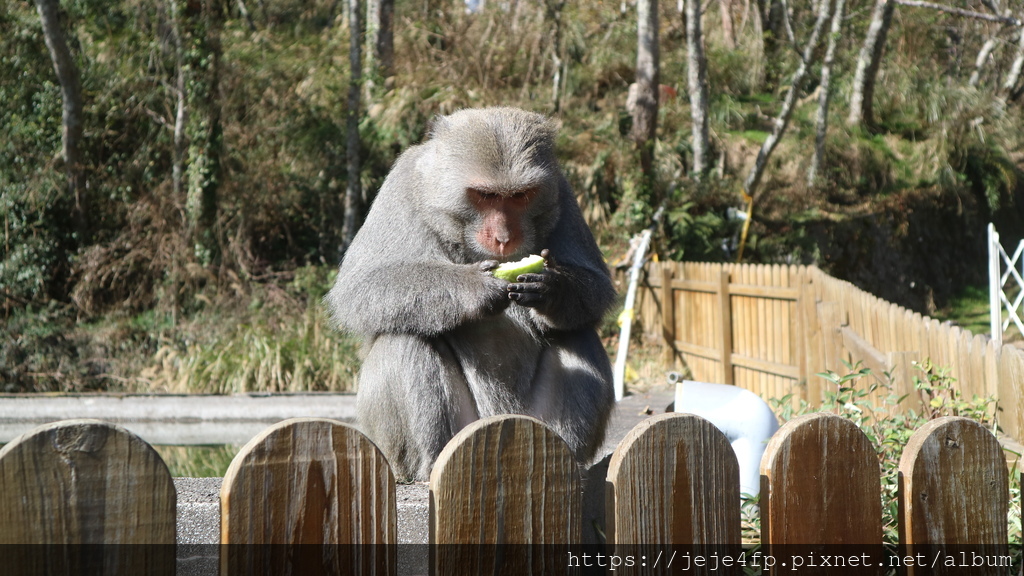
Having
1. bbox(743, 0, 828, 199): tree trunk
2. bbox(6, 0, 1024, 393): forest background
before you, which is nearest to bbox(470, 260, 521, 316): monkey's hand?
bbox(6, 0, 1024, 393): forest background

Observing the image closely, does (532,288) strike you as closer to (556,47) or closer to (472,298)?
(472,298)

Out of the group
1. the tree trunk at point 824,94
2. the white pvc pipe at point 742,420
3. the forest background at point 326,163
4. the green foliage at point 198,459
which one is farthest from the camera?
the tree trunk at point 824,94

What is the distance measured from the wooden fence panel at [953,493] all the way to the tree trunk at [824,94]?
11884mm

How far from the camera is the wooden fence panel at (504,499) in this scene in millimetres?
1650

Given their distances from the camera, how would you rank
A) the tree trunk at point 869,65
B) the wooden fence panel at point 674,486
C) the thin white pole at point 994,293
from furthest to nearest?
the tree trunk at point 869,65
the thin white pole at point 994,293
the wooden fence panel at point 674,486

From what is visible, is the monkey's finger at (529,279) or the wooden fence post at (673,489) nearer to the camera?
the wooden fence post at (673,489)

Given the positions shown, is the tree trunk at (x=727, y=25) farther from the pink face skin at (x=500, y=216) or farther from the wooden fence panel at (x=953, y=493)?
the wooden fence panel at (x=953, y=493)

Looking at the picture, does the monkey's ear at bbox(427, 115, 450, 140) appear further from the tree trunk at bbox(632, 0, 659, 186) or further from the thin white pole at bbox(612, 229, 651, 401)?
the tree trunk at bbox(632, 0, 659, 186)

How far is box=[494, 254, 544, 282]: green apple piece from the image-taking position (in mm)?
3201

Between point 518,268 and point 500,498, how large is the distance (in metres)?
1.59

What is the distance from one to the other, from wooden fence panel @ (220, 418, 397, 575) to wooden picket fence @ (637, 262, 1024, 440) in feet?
12.3

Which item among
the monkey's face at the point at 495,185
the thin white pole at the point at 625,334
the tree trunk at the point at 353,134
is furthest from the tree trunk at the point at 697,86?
the monkey's face at the point at 495,185

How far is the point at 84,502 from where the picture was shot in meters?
1.48

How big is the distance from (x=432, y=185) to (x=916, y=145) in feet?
53.2
